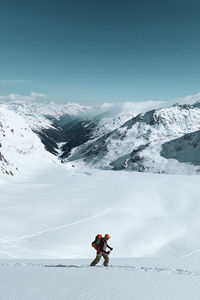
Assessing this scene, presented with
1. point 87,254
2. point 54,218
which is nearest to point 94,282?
point 87,254

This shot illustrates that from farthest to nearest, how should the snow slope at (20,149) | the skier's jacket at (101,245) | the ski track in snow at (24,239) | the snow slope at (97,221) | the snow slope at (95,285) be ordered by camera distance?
the snow slope at (20,149)
the snow slope at (97,221)
the ski track in snow at (24,239)
the skier's jacket at (101,245)
the snow slope at (95,285)

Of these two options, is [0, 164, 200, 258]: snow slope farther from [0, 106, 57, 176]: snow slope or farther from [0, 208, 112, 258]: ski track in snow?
[0, 106, 57, 176]: snow slope

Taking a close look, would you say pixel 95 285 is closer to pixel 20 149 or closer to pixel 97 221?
pixel 97 221

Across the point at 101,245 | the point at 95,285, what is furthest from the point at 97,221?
the point at 95,285

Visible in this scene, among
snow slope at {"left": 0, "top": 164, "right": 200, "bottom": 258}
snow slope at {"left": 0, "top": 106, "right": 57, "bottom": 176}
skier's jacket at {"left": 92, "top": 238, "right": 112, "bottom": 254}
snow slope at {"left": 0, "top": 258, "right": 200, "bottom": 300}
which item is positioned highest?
snow slope at {"left": 0, "top": 106, "right": 57, "bottom": 176}

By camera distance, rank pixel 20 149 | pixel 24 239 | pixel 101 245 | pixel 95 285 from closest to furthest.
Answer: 1. pixel 95 285
2. pixel 101 245
3. pixel 24 239
4. pixel 20 149

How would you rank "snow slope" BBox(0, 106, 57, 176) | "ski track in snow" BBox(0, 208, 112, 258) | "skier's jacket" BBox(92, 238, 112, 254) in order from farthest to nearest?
1. "snow slope" BBox(0, 106, 57, 176)
2. "ski track in snow" BBox(0, 208, 112, 258)
3. "skier's jacket" BBox(92, 238, 112, 254)

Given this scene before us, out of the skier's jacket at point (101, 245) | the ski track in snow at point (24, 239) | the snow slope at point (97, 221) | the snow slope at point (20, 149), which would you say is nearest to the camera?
the skier's jacket at point (101, 245)

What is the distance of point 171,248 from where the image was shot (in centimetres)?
2489

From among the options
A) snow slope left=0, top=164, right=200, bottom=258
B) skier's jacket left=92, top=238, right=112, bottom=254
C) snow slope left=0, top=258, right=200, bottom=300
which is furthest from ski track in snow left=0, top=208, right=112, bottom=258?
snow slope left=0, top=258, right=200, bottom=300

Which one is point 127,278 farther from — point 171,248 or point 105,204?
point 105,204

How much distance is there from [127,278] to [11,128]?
105 meters

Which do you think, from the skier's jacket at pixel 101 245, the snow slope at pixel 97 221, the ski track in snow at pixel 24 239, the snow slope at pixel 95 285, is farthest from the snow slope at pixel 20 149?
the snow slope at pixel 95 285

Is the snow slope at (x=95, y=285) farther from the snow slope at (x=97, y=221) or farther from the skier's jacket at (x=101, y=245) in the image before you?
the snow slope at (x=97, y=221)
